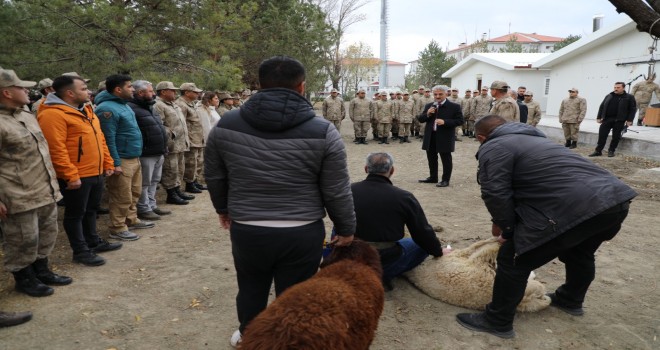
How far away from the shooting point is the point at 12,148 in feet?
10.9

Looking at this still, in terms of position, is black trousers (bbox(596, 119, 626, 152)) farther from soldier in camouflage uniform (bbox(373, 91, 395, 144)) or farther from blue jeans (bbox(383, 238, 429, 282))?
blue jeans (bbox(383, 238, 429, 282))

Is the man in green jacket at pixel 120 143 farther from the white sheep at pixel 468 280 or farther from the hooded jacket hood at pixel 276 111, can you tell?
A: the white sheep at pixel 468 280

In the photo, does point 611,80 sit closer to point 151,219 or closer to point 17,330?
point 151,219

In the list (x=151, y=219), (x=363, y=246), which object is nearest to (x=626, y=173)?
(x=363, y=246)

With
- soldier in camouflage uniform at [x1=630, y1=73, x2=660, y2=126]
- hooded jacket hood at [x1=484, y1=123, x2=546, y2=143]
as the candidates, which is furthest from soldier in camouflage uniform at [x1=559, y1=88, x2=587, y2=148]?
hooded jacket hood at [x1=484, y1=123, x2=546, y2=143]

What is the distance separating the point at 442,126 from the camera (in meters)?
7.80

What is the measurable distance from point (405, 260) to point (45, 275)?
11.0 ft

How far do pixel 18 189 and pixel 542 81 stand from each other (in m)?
26.6

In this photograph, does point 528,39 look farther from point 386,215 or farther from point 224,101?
point 386,215

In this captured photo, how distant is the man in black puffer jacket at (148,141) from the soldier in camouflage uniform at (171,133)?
44 cm

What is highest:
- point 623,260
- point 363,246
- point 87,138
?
point 87,138

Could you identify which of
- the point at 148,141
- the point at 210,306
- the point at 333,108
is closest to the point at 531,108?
the point at 333,108

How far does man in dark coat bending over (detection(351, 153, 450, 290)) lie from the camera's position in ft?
11.2

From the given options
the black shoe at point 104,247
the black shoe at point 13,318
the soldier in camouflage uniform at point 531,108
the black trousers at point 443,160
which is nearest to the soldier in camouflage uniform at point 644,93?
the soldier in camouflage uniform at point 531,108
